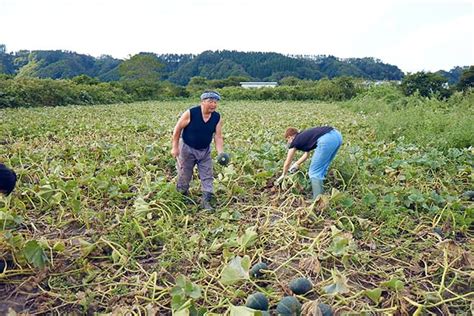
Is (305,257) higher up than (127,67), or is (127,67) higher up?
(127,67)

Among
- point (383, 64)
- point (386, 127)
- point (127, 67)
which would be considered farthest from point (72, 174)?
point (383, 64)

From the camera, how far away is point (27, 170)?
6.36 meters

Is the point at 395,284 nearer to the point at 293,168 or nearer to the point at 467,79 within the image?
the point at 293,168

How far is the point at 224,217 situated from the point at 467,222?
2.56 metres

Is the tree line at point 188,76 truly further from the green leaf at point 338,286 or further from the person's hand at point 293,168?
the green leaf at point 338,286

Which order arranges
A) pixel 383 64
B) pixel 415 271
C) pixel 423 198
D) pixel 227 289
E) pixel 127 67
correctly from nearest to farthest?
pixel 227 289 → pixel 415 271 → pixel 423 198 → pixel 127 67 → pixel 383 64

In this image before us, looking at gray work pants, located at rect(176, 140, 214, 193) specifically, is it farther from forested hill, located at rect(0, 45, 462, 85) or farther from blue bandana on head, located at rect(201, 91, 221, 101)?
forested hill, located at rect(0, 45, 462, 85)

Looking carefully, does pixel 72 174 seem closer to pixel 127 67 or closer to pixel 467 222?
pixel 467 222

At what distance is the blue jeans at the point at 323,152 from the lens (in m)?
5.12

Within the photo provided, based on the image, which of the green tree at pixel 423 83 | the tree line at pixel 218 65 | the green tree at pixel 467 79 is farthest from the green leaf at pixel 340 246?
the tree line at pixel 218 65

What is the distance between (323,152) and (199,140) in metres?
1.44

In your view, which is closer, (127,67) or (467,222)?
(467,222)

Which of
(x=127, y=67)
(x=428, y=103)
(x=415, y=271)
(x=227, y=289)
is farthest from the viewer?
(x=127, y=67)

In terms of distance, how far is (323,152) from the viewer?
5.14 metres
